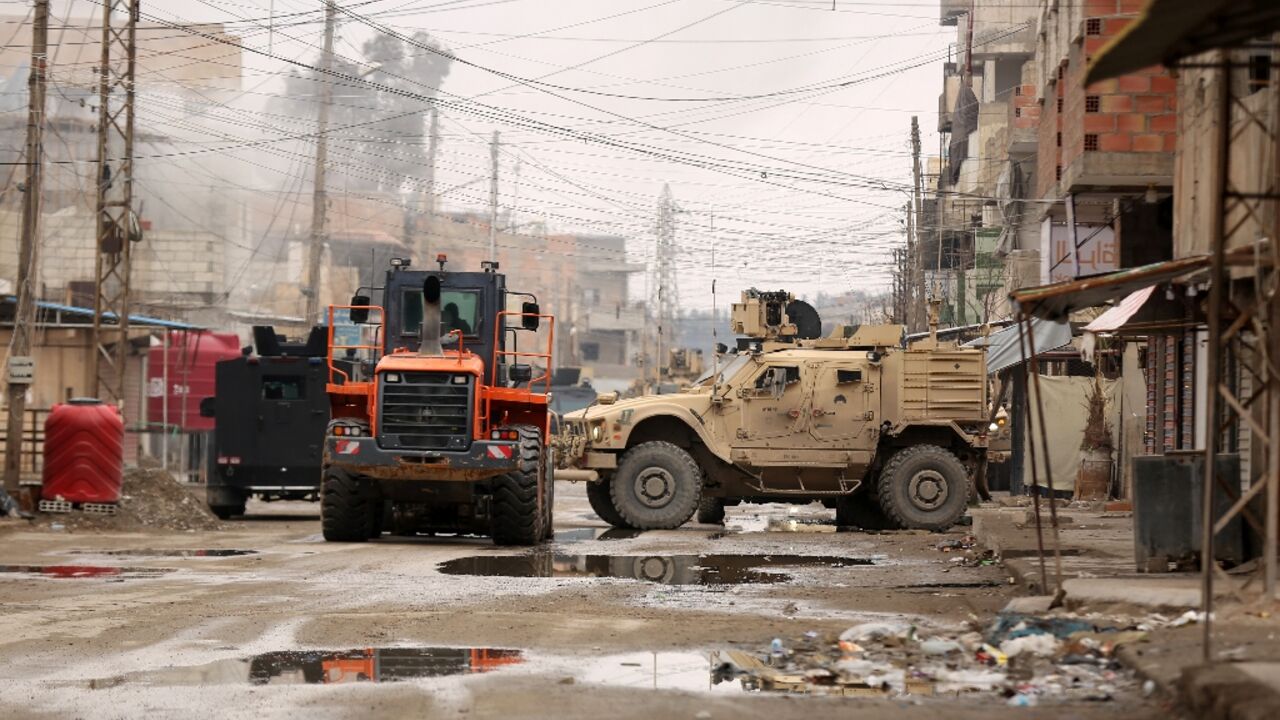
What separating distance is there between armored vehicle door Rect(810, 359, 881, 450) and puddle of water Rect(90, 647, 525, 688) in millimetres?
14011

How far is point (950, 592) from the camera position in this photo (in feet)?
45.4

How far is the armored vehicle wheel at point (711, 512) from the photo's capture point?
26.2 meters

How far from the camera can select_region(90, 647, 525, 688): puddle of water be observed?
349 inches

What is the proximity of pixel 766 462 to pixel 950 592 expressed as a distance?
32.2ft

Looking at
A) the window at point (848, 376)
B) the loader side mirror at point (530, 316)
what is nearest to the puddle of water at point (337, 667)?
the loader side mirror at point (530, 316)

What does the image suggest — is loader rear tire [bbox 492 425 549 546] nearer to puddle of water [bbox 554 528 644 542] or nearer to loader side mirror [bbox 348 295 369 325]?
puddle of water [bbox 554 528 644 542]

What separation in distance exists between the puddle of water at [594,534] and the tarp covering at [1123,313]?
7084 millimetres

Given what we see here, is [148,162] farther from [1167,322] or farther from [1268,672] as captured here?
[1268,672]

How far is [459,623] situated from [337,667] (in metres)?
2.22

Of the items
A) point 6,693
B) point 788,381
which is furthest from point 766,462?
point 6,693

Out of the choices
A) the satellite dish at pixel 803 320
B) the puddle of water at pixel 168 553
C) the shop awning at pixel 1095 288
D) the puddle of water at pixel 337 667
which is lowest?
the puddle of water at pixel 168 553

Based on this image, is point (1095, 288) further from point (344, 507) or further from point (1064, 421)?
point (1064, 421)

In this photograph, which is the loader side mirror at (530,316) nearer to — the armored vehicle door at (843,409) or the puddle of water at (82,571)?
the armored vehicle door at (843,409)

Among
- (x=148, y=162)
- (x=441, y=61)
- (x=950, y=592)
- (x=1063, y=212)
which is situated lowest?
(x=950, y=592)
